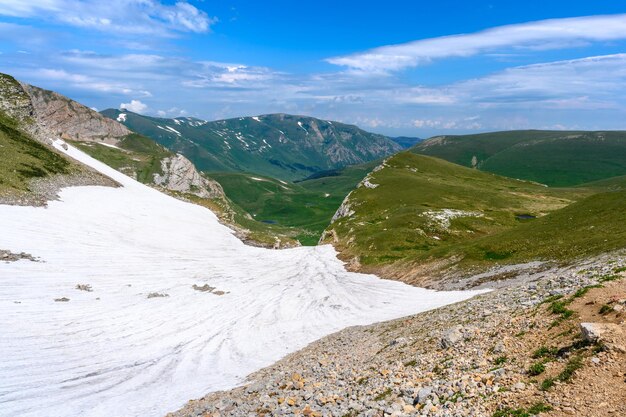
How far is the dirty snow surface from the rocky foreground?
9211mm

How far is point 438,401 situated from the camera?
52.0 feet

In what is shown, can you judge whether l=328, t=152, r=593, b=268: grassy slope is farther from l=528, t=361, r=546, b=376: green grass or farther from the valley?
l=528, t=361, r=546, b=376: green grass

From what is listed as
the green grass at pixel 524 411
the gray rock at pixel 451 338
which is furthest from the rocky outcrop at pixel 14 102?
the green grass at pixel 524 411

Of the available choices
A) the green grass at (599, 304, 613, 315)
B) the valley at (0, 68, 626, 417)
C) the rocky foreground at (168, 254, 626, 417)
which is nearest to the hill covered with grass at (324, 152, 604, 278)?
the valley at (0, 68, 626, 417)

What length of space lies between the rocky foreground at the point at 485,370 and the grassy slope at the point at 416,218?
151 feet

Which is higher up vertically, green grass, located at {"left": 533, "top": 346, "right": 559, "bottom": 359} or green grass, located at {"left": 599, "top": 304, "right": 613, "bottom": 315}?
green grass, located at {"left": 599, "top": 304, "right": 613, "bottom": 315}

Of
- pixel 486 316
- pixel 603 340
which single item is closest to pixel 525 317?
pixel 486 316

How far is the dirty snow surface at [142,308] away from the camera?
1217 inches

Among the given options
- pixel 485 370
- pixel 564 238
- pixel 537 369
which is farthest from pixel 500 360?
pixel 564 238

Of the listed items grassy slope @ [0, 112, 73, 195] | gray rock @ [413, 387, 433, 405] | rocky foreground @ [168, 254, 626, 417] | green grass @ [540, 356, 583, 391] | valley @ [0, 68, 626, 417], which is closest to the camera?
rocky foreground @ [168, 254, 626, 417]

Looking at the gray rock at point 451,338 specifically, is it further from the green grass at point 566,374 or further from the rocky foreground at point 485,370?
the green grass at point 566,374

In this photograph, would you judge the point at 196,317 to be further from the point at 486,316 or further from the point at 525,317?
the point at 525,317

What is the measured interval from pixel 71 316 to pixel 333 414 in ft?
129

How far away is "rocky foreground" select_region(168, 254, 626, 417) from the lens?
14.3 m
